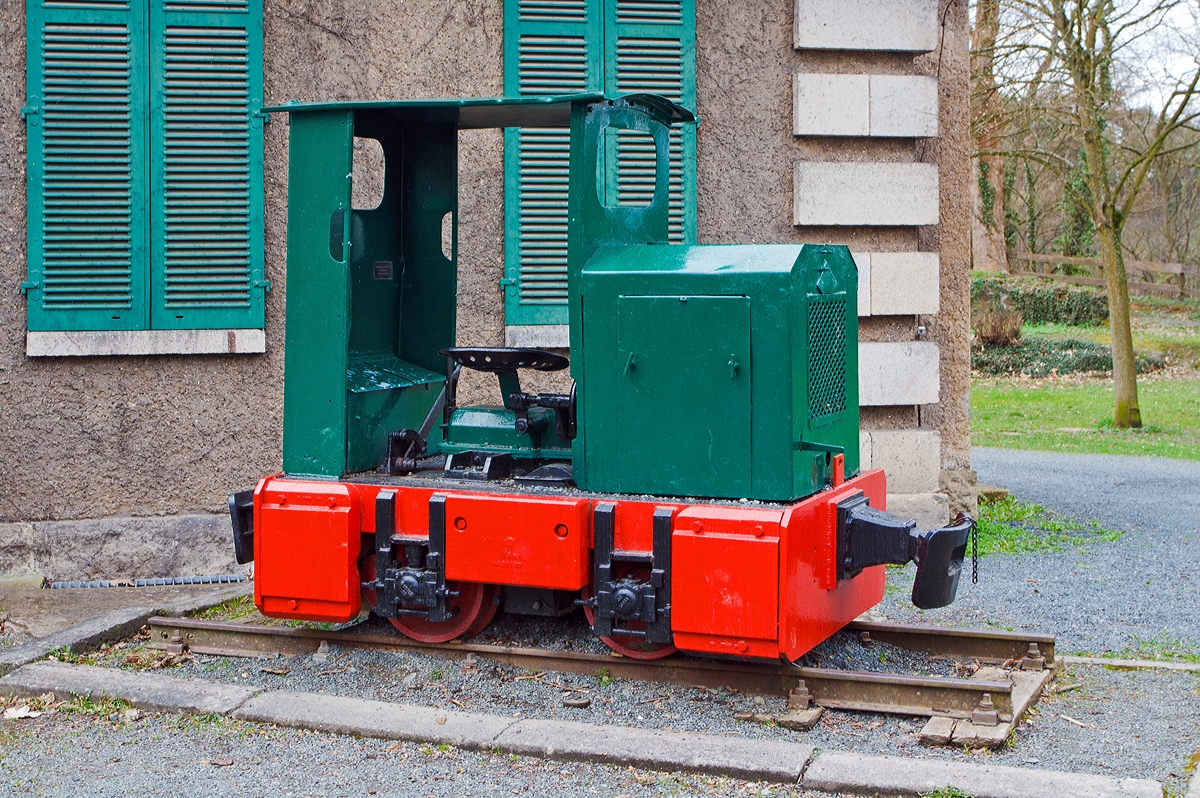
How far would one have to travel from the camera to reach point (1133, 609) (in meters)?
6.11

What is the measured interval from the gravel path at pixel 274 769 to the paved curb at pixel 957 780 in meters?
0.11

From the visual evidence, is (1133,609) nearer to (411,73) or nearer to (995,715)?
(995,715)

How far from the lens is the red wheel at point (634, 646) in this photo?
469cm

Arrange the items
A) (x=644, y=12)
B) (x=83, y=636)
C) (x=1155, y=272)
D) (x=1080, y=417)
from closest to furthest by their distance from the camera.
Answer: (x=83, y=636) → (x=644, y=12) → (x=1080, y=417) → (x=1155, y=272)

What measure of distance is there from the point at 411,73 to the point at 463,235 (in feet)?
3.21

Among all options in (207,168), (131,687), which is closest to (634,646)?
(131,687)

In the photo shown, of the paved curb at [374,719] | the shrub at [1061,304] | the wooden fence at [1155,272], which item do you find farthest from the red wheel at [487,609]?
the wooden fence at [1155,272]

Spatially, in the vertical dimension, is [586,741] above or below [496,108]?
below

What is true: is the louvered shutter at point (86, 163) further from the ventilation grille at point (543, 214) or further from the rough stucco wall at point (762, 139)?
the rough stucco wall at point (762, 139)

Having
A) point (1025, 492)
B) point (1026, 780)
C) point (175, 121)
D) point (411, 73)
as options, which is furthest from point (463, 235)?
point (1025, 492)

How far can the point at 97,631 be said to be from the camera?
5.32 m

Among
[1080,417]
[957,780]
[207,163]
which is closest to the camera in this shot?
[957,780]

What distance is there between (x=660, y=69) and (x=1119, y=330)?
392 inches

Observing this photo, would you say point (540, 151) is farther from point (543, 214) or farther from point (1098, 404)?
point (1098, 404)
